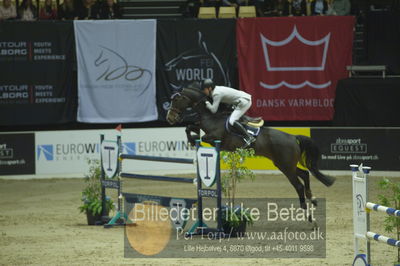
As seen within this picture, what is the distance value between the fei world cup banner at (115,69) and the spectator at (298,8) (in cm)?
392

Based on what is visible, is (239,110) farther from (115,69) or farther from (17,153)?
(115,69)

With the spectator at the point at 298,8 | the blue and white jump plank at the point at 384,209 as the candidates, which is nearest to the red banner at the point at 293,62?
the spectator at the point at 298,8

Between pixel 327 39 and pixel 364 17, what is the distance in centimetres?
126

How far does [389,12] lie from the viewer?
786 inches

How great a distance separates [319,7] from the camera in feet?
69.3

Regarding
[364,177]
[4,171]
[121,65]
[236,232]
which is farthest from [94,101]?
[364,177]

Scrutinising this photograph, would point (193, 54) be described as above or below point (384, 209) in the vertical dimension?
above

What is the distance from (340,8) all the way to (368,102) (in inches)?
112

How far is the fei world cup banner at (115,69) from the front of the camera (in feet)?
67.2

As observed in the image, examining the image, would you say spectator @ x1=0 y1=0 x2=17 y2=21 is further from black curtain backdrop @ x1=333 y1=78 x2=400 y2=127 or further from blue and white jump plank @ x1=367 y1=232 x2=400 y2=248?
blue and white jump plank @ x1=367 y1=232 x2=400 y2=248

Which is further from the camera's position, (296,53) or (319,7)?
(319,7)

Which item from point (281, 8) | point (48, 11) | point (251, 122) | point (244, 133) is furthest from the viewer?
point (281, 8)

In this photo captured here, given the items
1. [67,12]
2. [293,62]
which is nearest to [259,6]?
[293,62]

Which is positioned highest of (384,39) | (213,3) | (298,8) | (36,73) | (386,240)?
(213,3)
